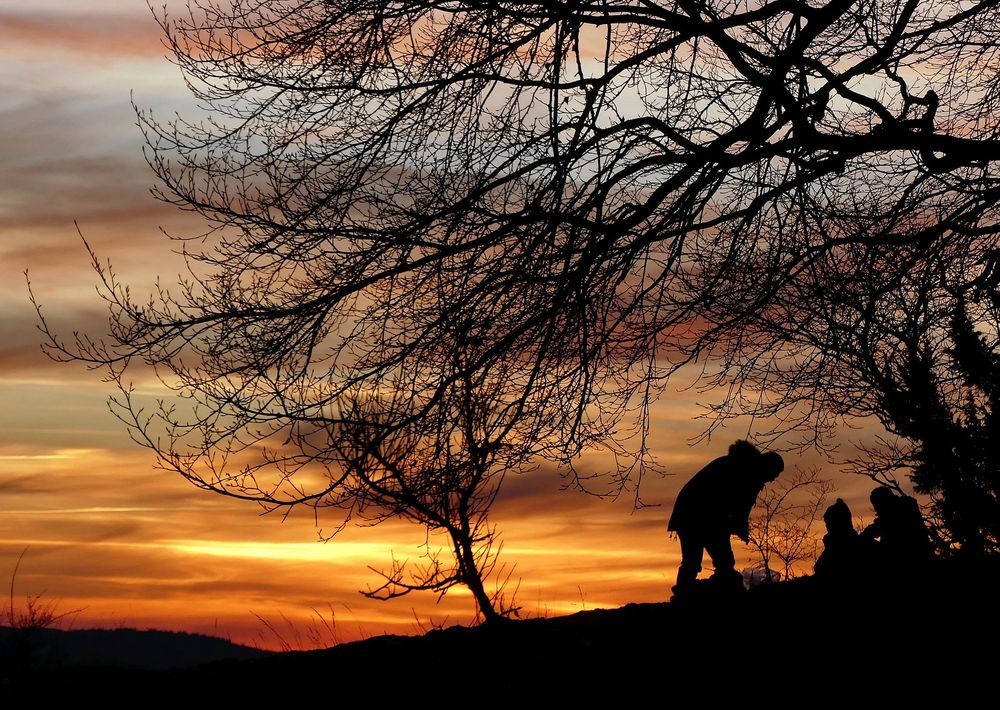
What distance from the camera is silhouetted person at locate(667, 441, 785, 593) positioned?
9.27 m

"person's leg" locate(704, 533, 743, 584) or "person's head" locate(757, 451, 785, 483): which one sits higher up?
"person's head" locate(757, 451, 785, 483)

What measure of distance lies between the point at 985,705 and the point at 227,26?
749 centimetres

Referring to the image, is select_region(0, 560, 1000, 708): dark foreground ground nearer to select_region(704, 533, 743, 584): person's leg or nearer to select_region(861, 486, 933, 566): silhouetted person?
select_region(861, 486, 933, 566): silhouetted person

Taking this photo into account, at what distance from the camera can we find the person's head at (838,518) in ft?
29.3

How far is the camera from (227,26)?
8625 millimetres

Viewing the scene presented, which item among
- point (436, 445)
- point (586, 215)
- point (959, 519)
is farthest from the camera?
point (959, 519)

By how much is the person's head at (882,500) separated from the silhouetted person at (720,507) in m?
0.92

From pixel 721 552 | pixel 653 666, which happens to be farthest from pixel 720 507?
pixel 653 666

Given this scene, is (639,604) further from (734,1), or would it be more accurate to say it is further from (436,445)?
(734,1)

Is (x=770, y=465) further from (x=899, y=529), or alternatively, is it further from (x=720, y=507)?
(x=899, y=529)

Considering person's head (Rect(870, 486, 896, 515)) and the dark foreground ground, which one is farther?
person's head (Rect(870, 486, 896, 515))

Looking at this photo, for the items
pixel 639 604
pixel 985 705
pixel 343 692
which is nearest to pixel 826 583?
pixel 639 604

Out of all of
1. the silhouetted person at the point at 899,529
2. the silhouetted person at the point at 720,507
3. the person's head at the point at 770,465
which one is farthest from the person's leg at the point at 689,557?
the silhouetted person at the point at 899,529

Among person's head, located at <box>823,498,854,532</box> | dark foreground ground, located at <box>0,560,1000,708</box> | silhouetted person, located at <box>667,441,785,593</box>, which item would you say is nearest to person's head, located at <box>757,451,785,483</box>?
silhouetted person, located at <box>667,441,785,593</box>
